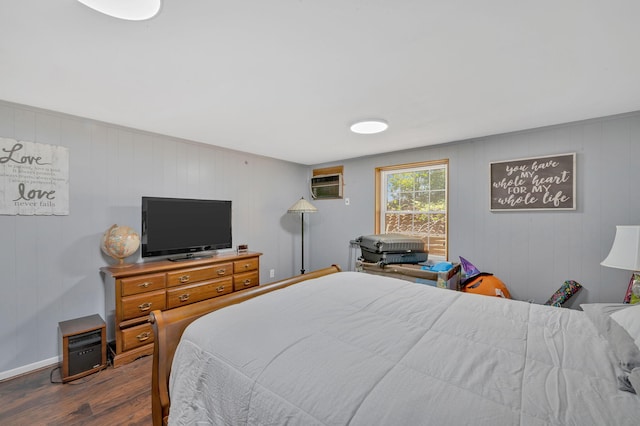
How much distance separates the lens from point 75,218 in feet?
8.50

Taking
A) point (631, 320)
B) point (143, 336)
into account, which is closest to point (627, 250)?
point (631, 320)

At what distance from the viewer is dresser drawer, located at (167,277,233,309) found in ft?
9.20

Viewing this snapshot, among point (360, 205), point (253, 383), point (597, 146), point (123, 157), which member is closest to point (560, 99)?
point (597, 146)

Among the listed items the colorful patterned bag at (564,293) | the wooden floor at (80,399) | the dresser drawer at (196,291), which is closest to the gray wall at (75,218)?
the wooden floor at (80,399)

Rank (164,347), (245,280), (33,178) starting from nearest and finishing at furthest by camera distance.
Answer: (164,347) < (33,178) < (245,280)

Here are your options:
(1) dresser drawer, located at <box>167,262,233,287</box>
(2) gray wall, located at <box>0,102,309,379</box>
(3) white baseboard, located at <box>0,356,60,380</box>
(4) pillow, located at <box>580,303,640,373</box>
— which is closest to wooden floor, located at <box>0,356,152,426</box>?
(3) white baseboard, located at <box>0,356,60,380</box>

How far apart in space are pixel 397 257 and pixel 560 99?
83.3 inches

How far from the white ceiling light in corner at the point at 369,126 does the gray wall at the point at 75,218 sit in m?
2.04

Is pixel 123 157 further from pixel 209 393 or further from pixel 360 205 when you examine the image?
pixel 360 205

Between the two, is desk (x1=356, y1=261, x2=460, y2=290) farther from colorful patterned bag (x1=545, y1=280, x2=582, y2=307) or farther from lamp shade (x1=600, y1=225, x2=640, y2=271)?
lamp shade (x1=600, y1=225, x2=640, y2=271)

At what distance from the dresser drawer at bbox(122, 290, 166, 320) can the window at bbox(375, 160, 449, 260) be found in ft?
9.51

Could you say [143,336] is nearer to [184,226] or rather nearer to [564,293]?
[184,226]

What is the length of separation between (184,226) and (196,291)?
2.49 feet

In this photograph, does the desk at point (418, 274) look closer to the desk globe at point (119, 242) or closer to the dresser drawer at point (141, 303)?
the dresser drawer at point (141, 303)
